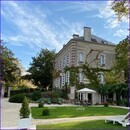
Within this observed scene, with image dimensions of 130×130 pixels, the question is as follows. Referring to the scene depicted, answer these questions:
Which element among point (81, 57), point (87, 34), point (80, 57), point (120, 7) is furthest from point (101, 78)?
point (120, 7)

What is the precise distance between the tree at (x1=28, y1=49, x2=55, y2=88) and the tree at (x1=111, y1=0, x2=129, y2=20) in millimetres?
42890

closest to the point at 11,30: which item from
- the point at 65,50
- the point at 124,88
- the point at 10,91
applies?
the point at 124,88

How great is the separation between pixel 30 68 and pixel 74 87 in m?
23.1

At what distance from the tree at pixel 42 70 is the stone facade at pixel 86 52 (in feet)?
44.4

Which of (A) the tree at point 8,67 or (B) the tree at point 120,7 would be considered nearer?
(B) the tree at point 120,7

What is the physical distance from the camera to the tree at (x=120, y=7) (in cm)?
1078

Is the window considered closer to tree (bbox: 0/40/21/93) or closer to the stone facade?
the stone facade

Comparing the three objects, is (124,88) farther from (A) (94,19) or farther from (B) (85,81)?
(A) (94,19)

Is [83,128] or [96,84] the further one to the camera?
[96,84]

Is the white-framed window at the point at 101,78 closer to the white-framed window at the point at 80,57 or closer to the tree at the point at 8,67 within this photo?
the white-framed window at the point at 80,57

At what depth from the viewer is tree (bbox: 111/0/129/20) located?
10.8 metres

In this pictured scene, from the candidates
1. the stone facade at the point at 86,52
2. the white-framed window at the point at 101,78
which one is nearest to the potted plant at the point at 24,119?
the stone facade at the point at 86,52

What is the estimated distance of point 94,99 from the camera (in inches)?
1419

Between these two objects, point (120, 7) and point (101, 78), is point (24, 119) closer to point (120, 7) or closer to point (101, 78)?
point (120, 7)
